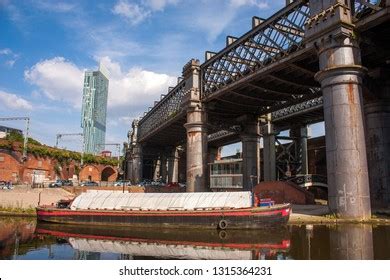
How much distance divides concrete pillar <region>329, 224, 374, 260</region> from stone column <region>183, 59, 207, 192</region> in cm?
2547

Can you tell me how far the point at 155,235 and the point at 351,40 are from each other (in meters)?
21.4

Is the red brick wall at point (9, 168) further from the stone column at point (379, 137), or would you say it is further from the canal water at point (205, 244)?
the stone column at point (379, 137)

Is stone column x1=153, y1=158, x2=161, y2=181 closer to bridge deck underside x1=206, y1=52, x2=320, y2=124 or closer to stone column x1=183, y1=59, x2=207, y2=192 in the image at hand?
bridge deck underside x1=206, y1=52, x2=320, y2=124

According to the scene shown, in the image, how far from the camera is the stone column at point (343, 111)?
26.3 metres

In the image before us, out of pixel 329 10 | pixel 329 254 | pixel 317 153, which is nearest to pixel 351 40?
pixel 329 10

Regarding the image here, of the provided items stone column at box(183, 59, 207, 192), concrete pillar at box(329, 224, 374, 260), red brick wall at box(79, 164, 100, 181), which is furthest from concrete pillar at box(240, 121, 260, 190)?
red brick wall at box(79, 164, 100, 181)

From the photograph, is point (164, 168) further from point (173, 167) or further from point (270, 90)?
point (270, 90)

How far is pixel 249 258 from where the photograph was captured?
16016 millimetres

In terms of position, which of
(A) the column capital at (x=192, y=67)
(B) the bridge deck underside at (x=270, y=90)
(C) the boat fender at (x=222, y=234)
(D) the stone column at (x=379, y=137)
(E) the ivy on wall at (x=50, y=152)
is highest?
(A) the column capital at (x=192, y=67)

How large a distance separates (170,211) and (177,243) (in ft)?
28.1

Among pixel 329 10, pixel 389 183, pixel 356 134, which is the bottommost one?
pixel 389 183

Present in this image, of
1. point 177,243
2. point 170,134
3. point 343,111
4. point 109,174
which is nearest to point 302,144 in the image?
point 170,134

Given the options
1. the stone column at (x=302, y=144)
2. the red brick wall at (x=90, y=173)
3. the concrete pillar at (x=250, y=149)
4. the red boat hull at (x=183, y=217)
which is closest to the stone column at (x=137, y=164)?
the red brick wall at (x=90, y=173)

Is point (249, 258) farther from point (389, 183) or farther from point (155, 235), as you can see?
point (389, 183)
